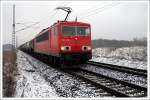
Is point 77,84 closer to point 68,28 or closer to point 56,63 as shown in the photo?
point 68,28

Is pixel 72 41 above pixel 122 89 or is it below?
above

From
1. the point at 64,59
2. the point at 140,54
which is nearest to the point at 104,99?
the point at 64,59

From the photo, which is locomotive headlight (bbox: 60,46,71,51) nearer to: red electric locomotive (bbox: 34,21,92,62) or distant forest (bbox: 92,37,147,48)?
red electric locomotive (bbox: 34,21,92,62)

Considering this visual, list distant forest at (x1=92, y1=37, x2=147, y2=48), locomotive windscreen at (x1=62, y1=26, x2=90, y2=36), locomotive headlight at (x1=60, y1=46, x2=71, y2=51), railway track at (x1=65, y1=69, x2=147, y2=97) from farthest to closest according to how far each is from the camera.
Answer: distant forest at (x1=92, y1=37, x2=147, y2=48) < locomotive windscreen at (x1=62, y1=26, x2=90, y2=36) < locomotive headlight at (x1=60, y1=46, x2=71, y2=51) < railway track at (x1=65, y1=69, x2=147, y2=97)

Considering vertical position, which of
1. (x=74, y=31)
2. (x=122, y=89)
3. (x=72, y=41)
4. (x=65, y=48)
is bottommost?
(x=122, y=89)

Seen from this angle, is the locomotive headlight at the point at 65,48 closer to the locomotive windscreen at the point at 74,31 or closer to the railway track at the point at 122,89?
the locomotive windscreen at the point at 74,31

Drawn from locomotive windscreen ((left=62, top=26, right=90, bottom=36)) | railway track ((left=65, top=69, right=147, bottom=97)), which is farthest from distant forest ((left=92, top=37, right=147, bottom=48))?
railway track ((left=65, top=69, right=147, bottom=97))

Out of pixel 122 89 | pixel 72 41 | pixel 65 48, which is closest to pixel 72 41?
pixel 72 41

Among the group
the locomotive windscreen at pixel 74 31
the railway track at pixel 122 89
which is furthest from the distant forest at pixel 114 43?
the railway track at pixel 122 89

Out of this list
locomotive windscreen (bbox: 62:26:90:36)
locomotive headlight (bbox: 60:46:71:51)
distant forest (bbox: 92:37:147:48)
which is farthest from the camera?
distant forest (bbox: 92:37:147:48)

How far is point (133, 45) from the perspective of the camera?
2730cm

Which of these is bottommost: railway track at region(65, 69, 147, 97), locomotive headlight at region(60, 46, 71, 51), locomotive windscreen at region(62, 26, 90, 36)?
railway track at region(65, 69, 147, 97)

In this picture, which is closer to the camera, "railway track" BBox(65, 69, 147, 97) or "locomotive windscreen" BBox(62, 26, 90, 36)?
"railway track" BBox(65, 69, 147, 97)

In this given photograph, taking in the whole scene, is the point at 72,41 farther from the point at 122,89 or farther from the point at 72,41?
the point at 122,89
